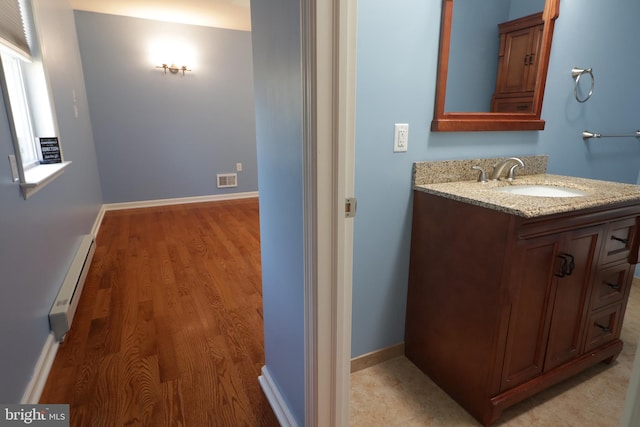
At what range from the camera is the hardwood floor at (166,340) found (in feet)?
4.76

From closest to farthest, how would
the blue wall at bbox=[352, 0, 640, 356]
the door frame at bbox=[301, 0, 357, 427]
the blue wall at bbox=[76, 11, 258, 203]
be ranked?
the door frame at bbox=[301, 0, 357, 427], the blue wall at bbox=[352, 0, 640, 356], the blue wall at bbox=[76, 11, 258, 203]

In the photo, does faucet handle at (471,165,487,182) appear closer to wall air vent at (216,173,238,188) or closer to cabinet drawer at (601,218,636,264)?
cabinet drawer at (601,218,636,264)

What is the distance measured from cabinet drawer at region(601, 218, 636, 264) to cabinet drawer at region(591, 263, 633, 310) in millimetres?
52

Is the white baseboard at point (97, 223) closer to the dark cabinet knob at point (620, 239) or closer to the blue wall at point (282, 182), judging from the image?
the blue wall at point (282, 182)

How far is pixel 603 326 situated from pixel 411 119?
4.35 ft

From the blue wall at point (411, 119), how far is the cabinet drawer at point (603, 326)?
2.67 feet

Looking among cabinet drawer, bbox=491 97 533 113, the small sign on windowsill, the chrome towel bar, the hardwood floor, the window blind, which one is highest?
the window blind

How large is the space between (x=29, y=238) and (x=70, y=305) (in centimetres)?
53

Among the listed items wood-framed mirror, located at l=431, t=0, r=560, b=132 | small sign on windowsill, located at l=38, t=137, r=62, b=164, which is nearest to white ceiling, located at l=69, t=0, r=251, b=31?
small sign on windowsill, located at l=38, t=137, r=62, b=164

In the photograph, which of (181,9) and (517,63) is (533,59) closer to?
(517,63)

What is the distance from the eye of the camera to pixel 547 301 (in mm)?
1367

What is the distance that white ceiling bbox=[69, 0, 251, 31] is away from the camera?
3701 millimetres

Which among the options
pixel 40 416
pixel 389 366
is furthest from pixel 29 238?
pixel 389 366

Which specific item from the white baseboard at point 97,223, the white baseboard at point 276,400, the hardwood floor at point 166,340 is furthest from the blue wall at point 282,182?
the white baseboard at point 97,223
